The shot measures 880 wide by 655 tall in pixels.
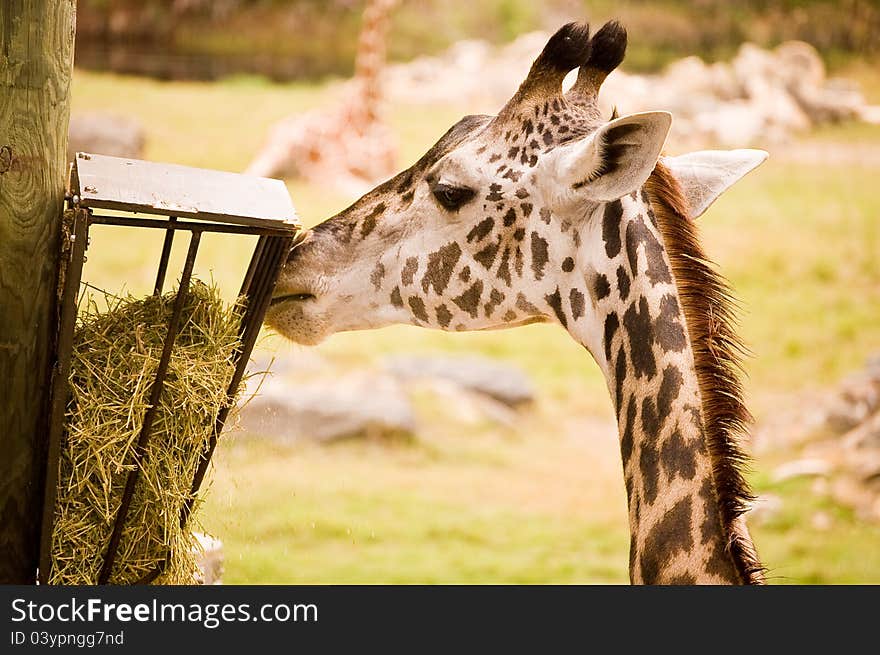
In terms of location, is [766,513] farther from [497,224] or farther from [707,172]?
[497,224]

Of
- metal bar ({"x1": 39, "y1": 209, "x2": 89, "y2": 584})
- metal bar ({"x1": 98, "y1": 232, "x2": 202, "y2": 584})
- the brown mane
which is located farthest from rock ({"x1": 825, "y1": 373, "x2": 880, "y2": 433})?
metal bar ({"x1": 39, "y1": 209, "x2": 89, "y2": 584})

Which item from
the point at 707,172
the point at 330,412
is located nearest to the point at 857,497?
the point at 330,412

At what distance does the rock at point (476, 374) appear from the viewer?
5031 mm

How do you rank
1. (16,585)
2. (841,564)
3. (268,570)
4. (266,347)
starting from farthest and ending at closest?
(841,564)
(268,570)
(266,347)
(16,585)

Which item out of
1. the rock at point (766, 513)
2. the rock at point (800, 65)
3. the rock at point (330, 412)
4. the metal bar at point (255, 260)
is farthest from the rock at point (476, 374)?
the metal bar at point (255, 260)

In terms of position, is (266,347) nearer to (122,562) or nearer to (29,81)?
(122,562)

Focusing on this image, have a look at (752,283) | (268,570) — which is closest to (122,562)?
(268,570)

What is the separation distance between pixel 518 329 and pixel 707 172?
3.26 meters

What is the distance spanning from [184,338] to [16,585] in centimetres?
51

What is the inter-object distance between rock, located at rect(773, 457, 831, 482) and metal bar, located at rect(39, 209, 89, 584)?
3.84 metres

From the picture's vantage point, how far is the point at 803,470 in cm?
468

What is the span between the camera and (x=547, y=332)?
5.20 m

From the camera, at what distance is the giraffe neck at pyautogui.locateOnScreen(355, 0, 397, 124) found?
17.5 ft

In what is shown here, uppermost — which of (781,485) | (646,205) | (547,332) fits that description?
(547,332)
